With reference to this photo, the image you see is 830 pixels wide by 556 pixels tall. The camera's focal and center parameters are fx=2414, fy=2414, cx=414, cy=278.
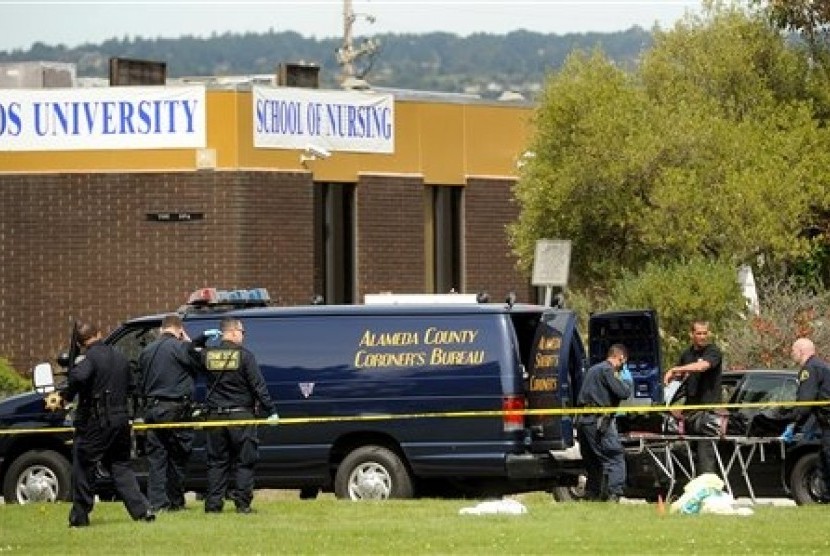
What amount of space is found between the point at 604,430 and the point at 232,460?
373 cm

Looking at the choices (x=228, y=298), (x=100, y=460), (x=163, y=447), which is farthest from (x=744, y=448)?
(x=100, y=460)

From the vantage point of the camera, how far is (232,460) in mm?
21125

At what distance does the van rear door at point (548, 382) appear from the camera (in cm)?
2256

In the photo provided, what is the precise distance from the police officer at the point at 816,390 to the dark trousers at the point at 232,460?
16.5 ft

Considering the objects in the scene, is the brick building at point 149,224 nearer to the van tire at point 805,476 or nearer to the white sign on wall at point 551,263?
the white sign on wall at point 551,263

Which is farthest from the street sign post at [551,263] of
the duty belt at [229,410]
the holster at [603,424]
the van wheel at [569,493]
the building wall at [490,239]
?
the building wall at [490,239]

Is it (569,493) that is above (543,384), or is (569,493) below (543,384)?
below

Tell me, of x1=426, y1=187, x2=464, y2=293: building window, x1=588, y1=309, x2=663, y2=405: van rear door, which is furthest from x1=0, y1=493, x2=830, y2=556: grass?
x1=426, y1=187, x2=464, y2=293: building window

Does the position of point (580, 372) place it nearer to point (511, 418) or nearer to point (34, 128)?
point (511, 418)

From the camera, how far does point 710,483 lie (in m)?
20.8

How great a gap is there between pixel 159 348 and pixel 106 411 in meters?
1.59

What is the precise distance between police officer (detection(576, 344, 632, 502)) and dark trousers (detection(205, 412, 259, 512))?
3.45 metres

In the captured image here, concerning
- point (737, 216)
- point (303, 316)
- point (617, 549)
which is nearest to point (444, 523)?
point (617, 549)

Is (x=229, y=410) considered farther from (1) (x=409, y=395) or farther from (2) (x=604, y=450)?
(2) (x=604, y=450)
